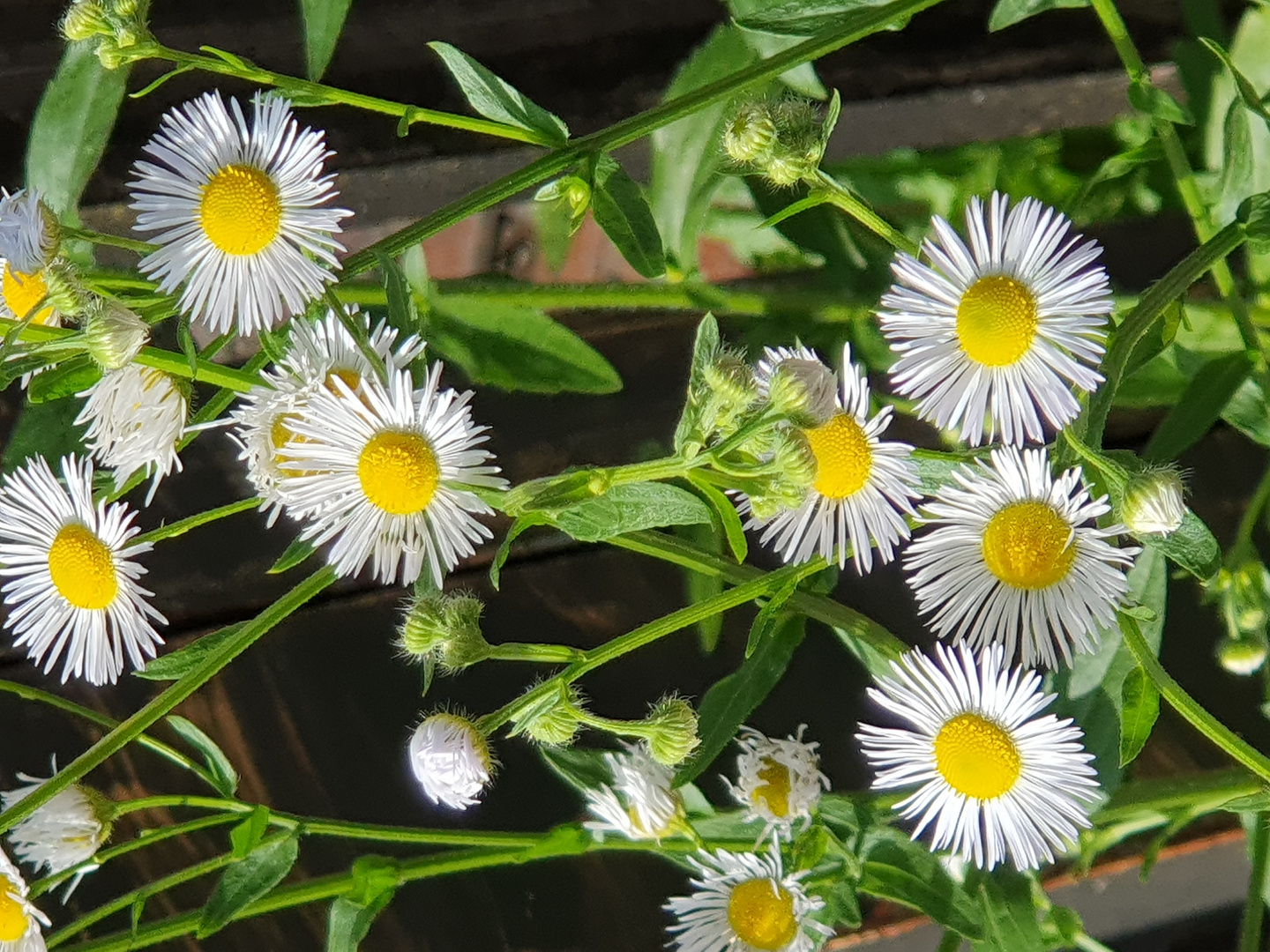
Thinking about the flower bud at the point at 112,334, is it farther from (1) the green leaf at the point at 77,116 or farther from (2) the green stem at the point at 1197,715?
(2) the green stem at the point at 1197,715

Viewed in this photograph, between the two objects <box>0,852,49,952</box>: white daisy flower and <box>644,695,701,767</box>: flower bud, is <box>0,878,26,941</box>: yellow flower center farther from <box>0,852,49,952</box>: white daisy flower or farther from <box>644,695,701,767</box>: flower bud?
<box>644,695,701,767</box>: flower bud

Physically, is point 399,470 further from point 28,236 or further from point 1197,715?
point 1197,715

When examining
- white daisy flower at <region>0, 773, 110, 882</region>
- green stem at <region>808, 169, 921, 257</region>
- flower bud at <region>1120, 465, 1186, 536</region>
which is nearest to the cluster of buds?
green stem at <region>808, 169, 921, 257</region>

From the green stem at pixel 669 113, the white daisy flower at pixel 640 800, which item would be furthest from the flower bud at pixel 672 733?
the green stem at pixel 669 113

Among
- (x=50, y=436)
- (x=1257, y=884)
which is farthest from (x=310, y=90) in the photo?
(x=1257, y=884)

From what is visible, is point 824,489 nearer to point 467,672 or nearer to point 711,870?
point 711,870
